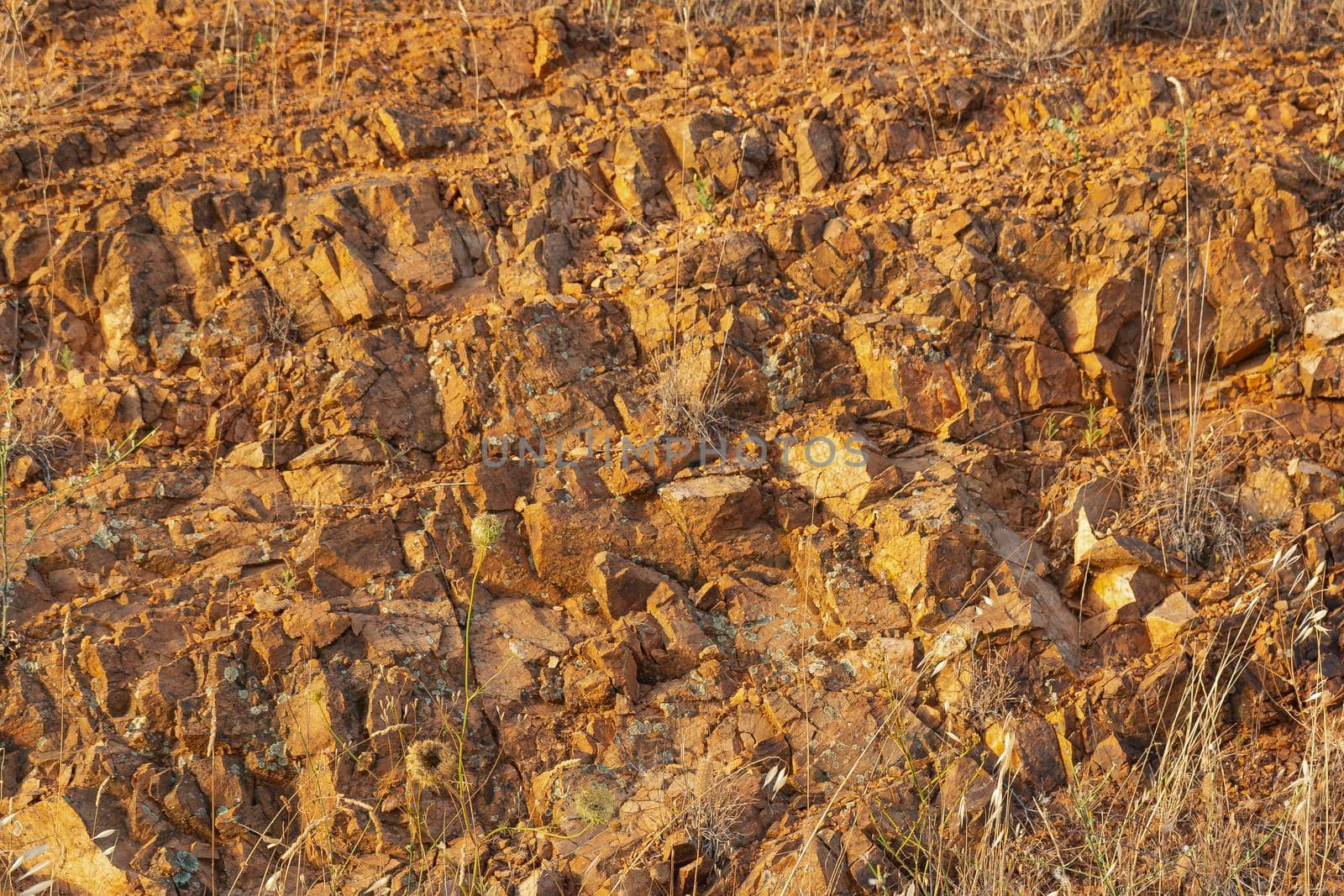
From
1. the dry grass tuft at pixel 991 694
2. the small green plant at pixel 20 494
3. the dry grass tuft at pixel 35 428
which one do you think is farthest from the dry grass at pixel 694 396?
the dry grass tuft at pixel 35 428

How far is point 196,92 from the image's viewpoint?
498cm

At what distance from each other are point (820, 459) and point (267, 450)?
6.36 feet

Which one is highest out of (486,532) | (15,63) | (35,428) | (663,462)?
(15,63)

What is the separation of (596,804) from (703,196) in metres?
2.62

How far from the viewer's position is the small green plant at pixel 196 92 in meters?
4.96

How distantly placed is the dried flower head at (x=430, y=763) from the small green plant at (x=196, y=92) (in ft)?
11.1

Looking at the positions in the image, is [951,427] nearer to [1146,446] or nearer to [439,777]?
[1146,446]

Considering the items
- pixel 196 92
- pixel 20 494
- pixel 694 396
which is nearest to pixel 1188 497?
pixel 694 396

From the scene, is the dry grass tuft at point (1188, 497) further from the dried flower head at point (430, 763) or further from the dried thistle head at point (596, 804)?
the dried flower head at point (430, 763)

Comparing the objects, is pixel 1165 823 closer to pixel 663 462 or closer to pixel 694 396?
pixel 663 462

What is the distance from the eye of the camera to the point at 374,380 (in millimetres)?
3943

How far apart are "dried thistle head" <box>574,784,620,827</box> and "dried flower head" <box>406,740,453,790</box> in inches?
14.6

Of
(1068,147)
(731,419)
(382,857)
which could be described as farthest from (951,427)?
(382,857)

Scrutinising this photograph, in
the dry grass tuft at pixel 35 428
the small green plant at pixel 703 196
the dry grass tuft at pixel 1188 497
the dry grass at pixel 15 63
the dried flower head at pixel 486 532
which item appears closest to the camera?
the dried flower head at pixel 486 532
